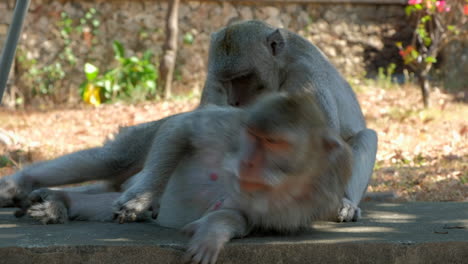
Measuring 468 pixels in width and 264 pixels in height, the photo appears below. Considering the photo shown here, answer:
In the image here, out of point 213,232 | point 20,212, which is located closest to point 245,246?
point 213,232

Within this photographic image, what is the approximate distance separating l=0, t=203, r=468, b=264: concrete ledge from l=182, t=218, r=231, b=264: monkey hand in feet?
0.17

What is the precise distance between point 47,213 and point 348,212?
5.69 ft

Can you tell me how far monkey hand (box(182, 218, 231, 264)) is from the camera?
274 centimetres

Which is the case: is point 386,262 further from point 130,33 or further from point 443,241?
point 130,33

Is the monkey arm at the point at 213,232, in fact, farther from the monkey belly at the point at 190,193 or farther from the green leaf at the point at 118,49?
the green leaf at the point at 118,49

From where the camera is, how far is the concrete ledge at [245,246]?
108 inches

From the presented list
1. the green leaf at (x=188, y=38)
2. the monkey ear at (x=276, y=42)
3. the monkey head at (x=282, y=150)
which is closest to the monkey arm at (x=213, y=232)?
the monkey head at (x=282, y=150)

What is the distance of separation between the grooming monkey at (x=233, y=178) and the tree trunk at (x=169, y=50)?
29.3 feet

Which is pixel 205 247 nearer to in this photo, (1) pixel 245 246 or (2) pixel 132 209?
(1) pixel 245 246

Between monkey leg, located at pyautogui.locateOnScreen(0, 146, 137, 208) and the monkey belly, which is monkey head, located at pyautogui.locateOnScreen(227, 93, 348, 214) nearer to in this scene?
the monkey belly

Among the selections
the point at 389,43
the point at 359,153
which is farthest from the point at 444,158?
the point at 389,43

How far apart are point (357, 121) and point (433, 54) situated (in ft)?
22.0

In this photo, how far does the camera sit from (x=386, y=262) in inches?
114

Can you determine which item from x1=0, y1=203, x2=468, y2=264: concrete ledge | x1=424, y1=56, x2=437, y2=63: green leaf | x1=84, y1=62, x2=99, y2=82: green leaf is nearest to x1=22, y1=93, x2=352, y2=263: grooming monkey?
x1=0, y1=203, x2=468, y2=264: concrete ledge
